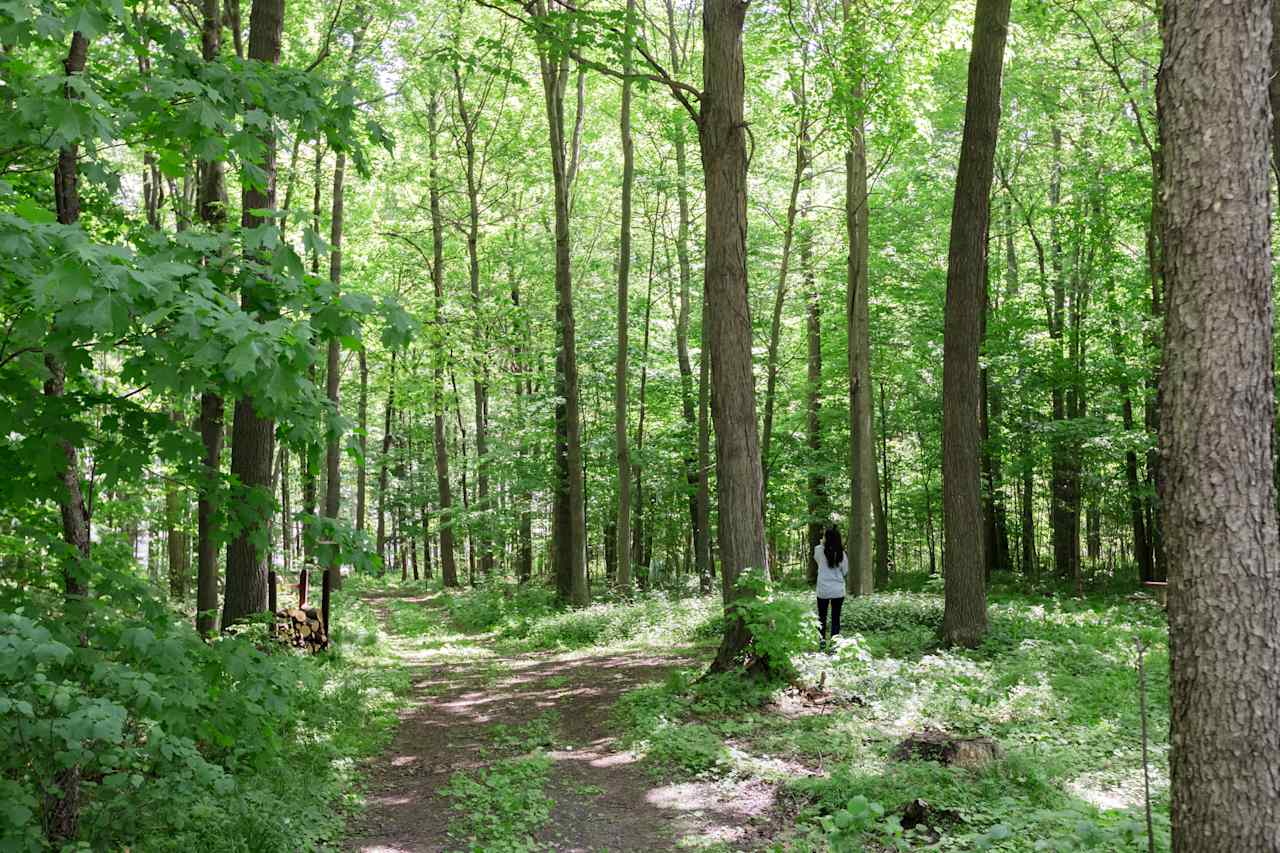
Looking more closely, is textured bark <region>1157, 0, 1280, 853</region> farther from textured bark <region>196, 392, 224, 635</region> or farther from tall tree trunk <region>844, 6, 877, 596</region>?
tall tree trunk <region>844, 6, 877, 596</region>

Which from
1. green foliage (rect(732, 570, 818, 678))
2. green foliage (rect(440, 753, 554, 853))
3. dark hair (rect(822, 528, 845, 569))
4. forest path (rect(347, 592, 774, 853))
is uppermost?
dark hair (rect(822, 528, 845, 569))

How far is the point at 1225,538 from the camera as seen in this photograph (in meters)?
3.68

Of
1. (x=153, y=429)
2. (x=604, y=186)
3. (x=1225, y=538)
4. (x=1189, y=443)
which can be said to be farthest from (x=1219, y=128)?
(x=604, y=186)

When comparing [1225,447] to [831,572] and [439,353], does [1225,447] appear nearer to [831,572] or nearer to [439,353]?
[831,572]

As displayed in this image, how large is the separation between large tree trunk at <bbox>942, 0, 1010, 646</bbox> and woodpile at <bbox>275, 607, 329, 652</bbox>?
8426mm

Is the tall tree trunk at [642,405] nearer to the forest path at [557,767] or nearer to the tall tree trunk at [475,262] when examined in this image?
the tall tree trunk at [475,262]

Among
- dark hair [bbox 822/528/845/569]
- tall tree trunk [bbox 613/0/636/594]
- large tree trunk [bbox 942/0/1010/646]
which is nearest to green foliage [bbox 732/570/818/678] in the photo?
dark hair [bbox 822/528/845/569]

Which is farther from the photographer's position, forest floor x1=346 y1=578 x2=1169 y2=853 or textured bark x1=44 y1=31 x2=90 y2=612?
forest floor x1=346 y1=578 x2=1169 y2=853

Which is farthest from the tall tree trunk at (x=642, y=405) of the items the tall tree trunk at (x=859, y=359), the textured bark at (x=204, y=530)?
the textured bark at (x=204, y=530)

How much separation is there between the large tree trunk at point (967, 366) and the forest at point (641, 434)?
0.06 meters

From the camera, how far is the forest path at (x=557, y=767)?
5742 mm

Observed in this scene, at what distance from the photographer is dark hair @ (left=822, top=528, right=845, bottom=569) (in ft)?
37.2

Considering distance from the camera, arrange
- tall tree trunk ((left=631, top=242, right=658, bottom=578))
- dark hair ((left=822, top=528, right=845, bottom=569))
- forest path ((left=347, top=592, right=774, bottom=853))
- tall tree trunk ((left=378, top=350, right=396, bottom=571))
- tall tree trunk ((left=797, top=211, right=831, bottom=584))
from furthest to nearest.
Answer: tall tree trunk ((left=631, top=242, right=658, bottom=578)), tall tree trunk ((left=378, top=350, right=396, bottom=571)), tall tree trunk ((left=797, top=211, right=831, bottom=584)), dark hair ((left=822, top=528, right=845, bottom=569)), forest path ((left=347, top=592, right=774, bottom=853))

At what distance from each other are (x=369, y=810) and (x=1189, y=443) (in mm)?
5722
